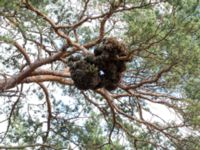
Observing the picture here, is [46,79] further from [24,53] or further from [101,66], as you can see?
[101,66]

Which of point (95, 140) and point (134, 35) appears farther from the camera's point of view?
point (95, 140)

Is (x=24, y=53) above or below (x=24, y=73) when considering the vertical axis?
above

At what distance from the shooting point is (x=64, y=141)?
8.23m

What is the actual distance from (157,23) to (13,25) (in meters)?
1.68

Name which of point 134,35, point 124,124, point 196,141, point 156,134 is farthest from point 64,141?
point 134,35

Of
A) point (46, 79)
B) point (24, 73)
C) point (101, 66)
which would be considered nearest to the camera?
point (101, 66)

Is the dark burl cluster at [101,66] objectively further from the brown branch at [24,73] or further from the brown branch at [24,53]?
the brown branch at [24,53]

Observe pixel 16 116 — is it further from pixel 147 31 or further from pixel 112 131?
pixel 147 31

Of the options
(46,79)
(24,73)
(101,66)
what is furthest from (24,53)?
(101,66)

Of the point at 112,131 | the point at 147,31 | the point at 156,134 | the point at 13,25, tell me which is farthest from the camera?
the point at 112,131

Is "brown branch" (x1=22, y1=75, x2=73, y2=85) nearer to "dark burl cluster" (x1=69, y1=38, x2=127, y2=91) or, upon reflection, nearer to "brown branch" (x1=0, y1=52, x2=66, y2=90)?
"brown branch" (x1=0, y1=52, x2=66, y2=90)

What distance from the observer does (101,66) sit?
529 cm

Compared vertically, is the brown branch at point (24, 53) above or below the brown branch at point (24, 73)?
above

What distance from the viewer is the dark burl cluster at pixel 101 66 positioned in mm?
5250
